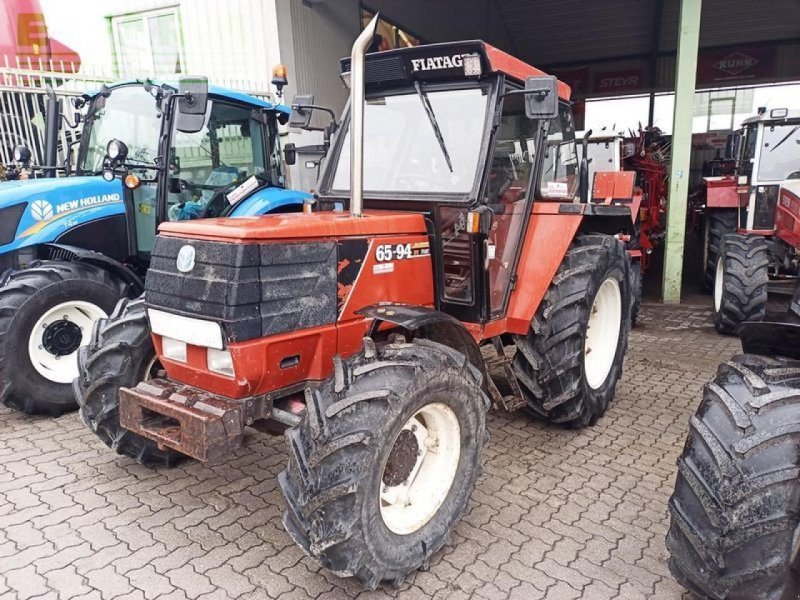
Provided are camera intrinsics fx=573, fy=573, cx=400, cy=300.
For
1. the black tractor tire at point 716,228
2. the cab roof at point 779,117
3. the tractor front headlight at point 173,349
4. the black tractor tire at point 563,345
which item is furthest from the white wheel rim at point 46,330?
the cab roof at point 779,117

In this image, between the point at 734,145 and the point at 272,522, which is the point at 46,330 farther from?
the point at 734,145

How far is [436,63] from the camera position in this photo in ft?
9.41

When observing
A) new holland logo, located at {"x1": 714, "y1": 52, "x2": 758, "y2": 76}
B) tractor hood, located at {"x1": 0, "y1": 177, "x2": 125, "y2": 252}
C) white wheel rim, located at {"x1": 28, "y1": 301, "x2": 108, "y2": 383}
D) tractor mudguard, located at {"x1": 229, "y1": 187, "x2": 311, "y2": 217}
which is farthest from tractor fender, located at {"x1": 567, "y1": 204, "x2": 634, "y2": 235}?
new holland logo, located at {"x1": 714, "y1": 52, "x2": 758, "y2": 76}

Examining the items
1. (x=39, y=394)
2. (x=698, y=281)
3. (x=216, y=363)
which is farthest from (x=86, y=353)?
(x=698, y=281)

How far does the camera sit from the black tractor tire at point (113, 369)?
108 inches

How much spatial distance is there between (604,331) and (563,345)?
934 millimetres

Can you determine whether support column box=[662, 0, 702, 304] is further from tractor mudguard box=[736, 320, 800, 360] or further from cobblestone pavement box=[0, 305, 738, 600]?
tractor mudguard box=[736, 320, 800, 360]

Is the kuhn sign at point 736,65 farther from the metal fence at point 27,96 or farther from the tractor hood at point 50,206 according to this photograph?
the tractor hood at point 50,206

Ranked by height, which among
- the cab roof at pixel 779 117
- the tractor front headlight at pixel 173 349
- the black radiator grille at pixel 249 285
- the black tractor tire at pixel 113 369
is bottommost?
the black tractor tire at pixel 113 369

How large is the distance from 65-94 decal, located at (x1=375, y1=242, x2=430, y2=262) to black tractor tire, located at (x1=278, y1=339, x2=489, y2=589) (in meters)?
0.50

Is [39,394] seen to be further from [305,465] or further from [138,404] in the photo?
[305,465]

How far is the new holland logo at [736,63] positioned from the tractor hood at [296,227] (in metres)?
19.1

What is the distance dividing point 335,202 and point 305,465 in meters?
1.64

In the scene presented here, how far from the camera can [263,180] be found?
17.9ft
